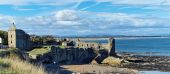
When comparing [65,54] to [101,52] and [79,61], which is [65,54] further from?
[101,52]

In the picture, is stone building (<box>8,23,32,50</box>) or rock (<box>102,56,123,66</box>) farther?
rock (<box>102,56,123,66</box>)

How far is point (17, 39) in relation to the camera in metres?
81.0

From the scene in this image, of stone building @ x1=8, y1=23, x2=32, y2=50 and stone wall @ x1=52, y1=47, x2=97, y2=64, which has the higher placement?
stone building @ x1=8, y1=23, x2=32, y2=50

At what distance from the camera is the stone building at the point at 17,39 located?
7981 centimetres

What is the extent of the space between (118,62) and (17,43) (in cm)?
2103

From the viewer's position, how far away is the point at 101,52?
313ft

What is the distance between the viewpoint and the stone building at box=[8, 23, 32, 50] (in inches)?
3142

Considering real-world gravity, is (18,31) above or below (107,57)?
above

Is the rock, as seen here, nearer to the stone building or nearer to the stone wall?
the stone wall

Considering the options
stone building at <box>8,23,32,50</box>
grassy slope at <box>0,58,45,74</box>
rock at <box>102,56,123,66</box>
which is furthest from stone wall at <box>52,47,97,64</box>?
grassy slope at <box>0,58,45,74</box>

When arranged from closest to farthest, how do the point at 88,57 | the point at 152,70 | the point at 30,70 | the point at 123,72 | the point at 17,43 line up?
the point at 30,70
the point at 123,72
the point at 152,70
the point at 17,43
the point at 88,57

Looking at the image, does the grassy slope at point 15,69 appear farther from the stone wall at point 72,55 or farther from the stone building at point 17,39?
the stone wall at point 72,55

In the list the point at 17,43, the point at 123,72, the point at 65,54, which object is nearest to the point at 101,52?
the point at 65,54

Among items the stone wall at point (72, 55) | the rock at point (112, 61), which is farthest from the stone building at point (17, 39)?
the rock at point (112, 61)
